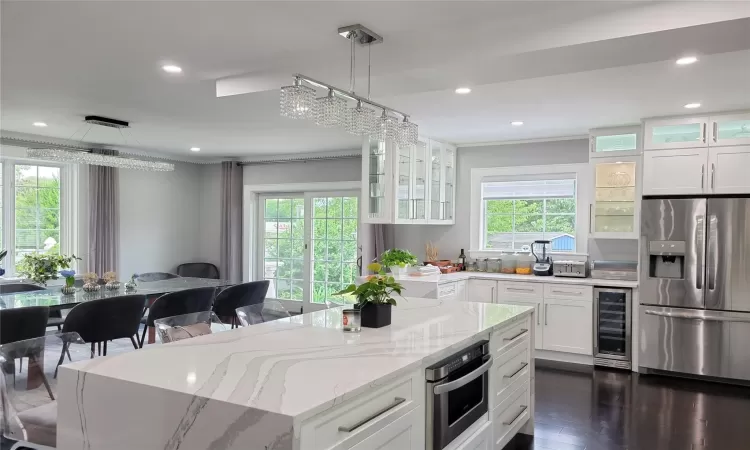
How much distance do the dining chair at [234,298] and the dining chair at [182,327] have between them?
1787 mm

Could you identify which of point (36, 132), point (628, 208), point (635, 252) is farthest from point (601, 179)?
point (36, 132)

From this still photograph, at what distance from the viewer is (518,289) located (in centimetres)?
556

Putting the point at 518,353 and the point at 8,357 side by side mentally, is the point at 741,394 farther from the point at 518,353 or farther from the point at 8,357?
the point at 8,357

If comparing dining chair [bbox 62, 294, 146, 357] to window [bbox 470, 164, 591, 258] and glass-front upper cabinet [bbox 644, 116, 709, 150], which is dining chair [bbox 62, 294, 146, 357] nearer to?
window [bbox 470, 164, 591, 258]

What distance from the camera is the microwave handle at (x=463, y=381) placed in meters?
2.15

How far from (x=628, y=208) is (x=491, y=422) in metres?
3.47

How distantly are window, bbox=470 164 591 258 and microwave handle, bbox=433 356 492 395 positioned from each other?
366 centimetres

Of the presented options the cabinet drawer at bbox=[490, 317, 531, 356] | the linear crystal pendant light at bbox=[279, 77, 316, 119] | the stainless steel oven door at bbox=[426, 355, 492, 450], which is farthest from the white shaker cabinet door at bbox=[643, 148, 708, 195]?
Answer: the linear crystal pendant light at bbox=[279, 77, 316, 119]

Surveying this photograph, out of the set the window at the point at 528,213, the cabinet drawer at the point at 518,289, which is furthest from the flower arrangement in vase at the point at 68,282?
the window at the point at 528,213

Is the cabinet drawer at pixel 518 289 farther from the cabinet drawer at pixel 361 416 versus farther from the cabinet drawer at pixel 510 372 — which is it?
the cabinet drawer at pixel 361 416

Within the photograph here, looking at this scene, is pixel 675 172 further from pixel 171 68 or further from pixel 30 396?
pixel 30 396

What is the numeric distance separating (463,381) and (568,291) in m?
3.43

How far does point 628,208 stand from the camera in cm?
539

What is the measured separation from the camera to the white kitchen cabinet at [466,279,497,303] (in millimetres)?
5688
